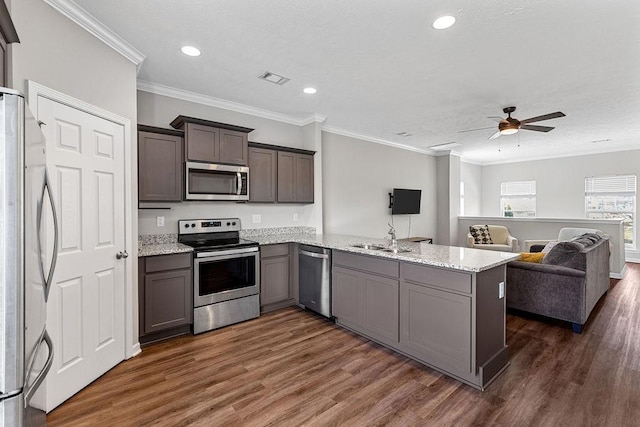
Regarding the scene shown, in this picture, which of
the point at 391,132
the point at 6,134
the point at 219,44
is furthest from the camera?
the point at 391,132

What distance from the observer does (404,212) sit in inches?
261

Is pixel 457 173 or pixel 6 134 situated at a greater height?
pixel 457 173

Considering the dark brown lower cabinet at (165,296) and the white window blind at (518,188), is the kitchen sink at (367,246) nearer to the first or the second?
the dark brown lower cabinet at (165,296)

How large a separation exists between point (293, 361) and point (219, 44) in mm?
2897

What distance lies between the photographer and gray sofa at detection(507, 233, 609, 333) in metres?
3.32

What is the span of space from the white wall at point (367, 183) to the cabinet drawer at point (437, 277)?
106 inches

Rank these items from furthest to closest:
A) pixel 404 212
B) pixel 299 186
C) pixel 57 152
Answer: pixel 404 212
pixel 299 186
pixel 57 152

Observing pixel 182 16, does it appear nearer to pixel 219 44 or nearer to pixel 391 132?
pixel 219 44

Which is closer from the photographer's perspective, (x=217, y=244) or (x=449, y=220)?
(x=217, y=244)

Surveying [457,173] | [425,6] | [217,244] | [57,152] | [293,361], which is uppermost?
[425,6]

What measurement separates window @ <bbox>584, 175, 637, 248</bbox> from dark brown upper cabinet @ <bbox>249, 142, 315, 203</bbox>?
7396 millimetres

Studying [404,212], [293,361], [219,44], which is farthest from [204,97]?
[404,212]

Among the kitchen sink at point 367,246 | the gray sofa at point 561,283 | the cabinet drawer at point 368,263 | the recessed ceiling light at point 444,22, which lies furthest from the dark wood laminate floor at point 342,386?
the recessed ceiling light at point 444,22

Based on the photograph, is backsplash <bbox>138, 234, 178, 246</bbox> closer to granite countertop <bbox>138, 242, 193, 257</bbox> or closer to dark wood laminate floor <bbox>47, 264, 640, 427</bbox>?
granite countertop <bbox>138, 242, 193, 257</bbox>
